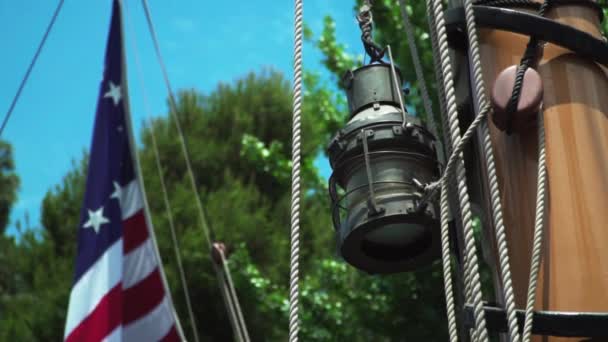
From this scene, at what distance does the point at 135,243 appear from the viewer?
459cm

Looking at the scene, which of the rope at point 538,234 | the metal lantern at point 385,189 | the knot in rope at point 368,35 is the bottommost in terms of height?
the rope at point 538,234

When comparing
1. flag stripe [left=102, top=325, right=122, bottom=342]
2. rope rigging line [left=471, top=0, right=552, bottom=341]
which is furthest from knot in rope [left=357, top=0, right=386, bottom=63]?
flag stripe [left=102, top=325, right=122, bottom=342]

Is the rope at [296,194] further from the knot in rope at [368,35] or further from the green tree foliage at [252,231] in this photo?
the green tree foliage at [252,231]

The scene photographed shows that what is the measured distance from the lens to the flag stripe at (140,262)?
4539mm

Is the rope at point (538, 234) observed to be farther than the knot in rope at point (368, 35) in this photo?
No

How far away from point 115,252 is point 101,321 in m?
0.37

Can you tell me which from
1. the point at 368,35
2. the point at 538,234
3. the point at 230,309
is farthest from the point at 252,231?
the point at 538,234

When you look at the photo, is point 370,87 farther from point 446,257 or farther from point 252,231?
point 252,231

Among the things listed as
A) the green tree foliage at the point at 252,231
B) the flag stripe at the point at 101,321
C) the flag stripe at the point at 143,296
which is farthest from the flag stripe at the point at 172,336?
the green tree foliage at the point at 252,231

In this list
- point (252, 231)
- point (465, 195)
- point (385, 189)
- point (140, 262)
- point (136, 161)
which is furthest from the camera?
point (252, 231)

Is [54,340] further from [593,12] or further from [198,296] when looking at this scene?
[593,12]

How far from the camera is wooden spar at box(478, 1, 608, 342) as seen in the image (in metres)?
1.49

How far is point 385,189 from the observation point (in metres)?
1.94

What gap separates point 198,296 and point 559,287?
Answer: 12.8 meters
